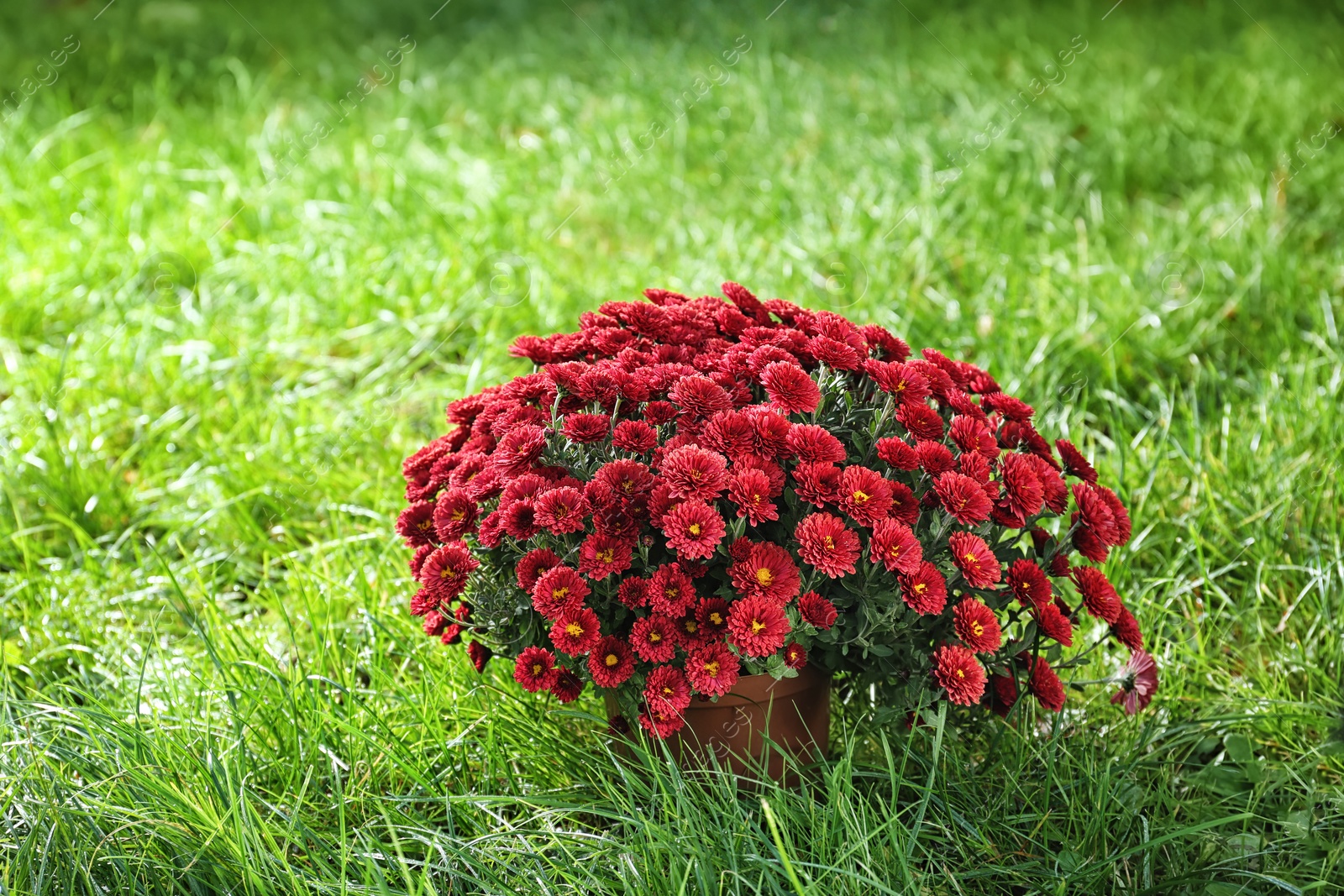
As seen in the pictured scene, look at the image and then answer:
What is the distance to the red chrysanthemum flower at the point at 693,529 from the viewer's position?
153 centimetres

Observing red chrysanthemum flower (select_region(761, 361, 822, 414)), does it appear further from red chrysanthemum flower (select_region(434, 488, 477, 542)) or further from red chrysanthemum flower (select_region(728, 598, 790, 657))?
red chrysanthemum flower (select_region(434, 488, 477, 542))

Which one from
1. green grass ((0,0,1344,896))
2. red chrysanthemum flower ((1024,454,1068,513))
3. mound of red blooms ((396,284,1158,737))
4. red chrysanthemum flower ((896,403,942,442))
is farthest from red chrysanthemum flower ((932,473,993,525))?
green grass ((0,0,1344,896))

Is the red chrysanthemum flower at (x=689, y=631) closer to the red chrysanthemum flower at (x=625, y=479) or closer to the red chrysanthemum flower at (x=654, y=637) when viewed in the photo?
the red chrysanthemum flower at (x=654, y=637)

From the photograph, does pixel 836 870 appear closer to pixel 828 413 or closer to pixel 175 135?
pixel 828 413

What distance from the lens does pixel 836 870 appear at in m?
1.51

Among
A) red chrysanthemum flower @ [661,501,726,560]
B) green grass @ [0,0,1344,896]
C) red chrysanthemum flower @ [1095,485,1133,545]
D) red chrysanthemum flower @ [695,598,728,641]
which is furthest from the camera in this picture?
red chrysanthemum flower @ [1095,485,1133,545]

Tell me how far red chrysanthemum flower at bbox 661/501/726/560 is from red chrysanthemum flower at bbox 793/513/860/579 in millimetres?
120

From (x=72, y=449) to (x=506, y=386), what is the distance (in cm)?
169

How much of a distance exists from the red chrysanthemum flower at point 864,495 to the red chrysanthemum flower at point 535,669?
497 millimetres

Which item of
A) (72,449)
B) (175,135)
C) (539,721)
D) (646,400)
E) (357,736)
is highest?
(175,135)

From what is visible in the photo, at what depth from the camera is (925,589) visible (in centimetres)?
157

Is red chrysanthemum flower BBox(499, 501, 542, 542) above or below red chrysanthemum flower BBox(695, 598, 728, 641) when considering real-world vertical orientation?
above

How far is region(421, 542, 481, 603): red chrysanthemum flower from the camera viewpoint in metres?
1.73

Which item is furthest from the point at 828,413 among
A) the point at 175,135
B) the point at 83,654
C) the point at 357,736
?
the point at 175,135
